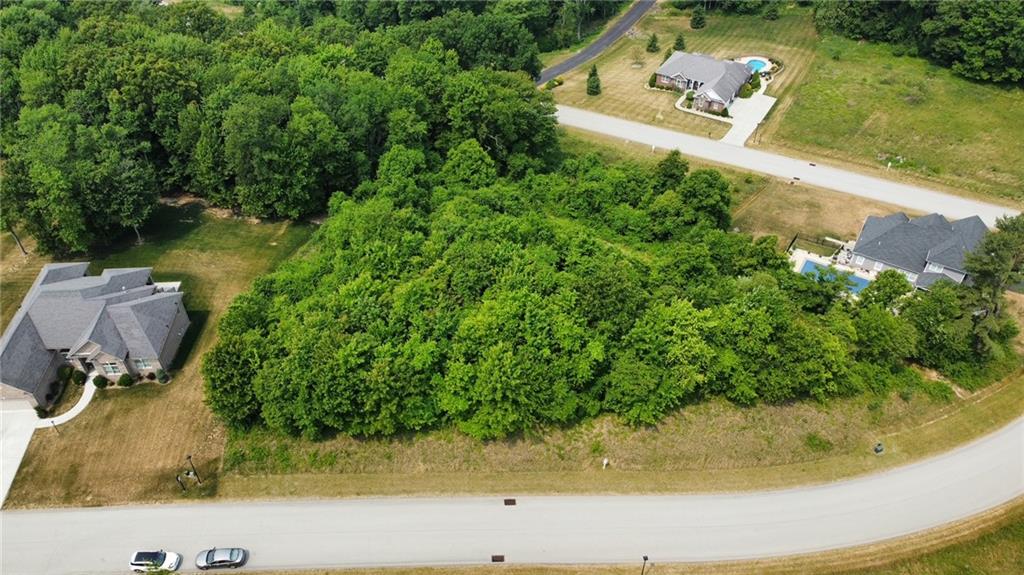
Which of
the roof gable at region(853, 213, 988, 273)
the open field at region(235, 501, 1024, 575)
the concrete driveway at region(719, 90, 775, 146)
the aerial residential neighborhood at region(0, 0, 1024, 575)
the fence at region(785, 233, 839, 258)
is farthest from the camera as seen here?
the concrete driveway at region(719, 90, 775, 146)

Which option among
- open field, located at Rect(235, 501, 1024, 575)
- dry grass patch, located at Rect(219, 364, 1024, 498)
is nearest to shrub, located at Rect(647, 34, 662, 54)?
dry grass patch, located at Rect(219, 364, 1024, 498)

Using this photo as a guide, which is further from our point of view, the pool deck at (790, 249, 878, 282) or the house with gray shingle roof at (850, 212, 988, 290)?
the pool deck at (790, 249, 878, 282)

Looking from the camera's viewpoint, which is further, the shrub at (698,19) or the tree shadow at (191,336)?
the shrub at (698,19)

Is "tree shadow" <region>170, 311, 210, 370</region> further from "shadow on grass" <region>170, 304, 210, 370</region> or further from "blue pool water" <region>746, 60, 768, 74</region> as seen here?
"blue pool water" <region>746, 60, 768, 74</region>

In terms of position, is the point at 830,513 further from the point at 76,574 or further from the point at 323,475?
the point at 76,574

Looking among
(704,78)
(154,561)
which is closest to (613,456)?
(154,561)

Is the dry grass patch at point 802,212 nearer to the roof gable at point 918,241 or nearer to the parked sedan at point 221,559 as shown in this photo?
the roof gable at point 918,241

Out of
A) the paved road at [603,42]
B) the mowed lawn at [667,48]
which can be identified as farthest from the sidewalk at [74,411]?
the paved road at [603,42]
